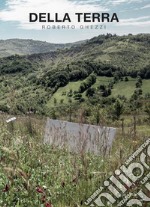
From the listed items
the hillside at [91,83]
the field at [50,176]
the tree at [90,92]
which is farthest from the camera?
the tree at [90,92]

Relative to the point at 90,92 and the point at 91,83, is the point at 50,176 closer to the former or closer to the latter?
the point at 90,92

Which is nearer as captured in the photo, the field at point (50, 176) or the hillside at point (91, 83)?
the field at point (50, 176)

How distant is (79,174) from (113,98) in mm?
103471

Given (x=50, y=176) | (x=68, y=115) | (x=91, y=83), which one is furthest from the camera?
(x=91, y=83)

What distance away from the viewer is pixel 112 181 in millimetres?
4695

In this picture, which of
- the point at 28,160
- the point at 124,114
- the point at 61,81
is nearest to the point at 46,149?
the point at 28,160

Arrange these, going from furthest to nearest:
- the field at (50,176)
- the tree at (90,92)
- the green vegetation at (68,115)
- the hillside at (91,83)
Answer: the tree at (90,92), the hillside at (91,83), the green vegetation at (68,115), the field at (50,176)

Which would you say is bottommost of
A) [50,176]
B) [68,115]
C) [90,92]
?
[90,92]

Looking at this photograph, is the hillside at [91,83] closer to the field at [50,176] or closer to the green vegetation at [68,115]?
the green vegetation at [68,115]

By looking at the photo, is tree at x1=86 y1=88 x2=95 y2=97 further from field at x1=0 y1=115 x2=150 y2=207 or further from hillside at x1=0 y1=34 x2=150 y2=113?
field at x1=0 y1=115 x2=150 y2=207

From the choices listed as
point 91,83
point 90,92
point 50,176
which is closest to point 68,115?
point 50,176

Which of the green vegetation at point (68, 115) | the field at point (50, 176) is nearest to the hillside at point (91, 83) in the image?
the green vegetation at point (68, 115)

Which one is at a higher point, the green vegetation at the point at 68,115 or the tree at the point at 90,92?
the green vegetation at the point at 68,115

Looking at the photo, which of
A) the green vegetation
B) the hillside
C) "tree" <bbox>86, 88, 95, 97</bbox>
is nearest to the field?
the green vegetation
